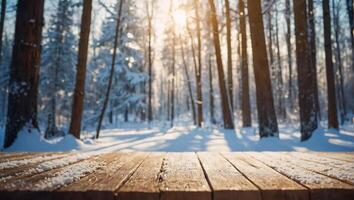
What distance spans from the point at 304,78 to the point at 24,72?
7.45m

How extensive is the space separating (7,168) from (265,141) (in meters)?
7.07

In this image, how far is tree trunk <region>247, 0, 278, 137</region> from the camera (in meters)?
8.00

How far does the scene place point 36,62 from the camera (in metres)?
6.21

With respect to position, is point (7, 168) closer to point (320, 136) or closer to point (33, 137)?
point (33, 137)

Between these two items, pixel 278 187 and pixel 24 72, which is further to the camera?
pixel 24 72

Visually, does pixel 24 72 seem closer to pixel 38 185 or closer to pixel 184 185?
pixel 38 185

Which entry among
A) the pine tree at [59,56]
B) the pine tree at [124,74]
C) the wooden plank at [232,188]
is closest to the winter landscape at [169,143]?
the wooden plank at [232,188]

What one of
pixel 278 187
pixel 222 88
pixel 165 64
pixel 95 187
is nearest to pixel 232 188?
pixel 278 187

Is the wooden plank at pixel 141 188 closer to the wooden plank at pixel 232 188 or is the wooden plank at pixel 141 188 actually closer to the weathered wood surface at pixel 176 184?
the weathered wood surface at pixel 176 184

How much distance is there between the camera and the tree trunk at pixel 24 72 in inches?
233

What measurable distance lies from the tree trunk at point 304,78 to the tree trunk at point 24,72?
23.5ft

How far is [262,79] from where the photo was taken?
8.02m

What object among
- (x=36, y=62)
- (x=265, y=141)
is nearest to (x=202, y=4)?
(x=265, y=141)

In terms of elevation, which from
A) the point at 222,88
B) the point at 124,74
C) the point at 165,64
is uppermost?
the point at 165,64
